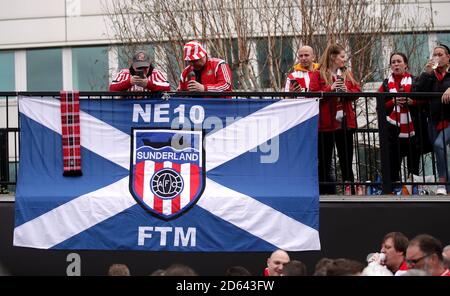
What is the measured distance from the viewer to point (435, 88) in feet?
33.0

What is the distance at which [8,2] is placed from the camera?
2439 cm

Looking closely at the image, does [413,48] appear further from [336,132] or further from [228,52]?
[336,132]

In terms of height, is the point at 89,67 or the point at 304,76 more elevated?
the point at 89,67

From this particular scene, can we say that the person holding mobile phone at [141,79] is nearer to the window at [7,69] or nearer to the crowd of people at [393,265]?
the crowd of people at [393,265]

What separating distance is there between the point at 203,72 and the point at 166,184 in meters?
1.64

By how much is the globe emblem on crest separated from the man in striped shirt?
1.19 m

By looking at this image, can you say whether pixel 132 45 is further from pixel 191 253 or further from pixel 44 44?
pixel 191 253

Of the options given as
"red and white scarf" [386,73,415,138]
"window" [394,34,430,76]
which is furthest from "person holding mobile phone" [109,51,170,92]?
"window" [394,34,430,76]

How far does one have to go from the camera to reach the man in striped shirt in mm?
9789

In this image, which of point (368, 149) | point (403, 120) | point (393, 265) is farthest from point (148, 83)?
point (393, 265)

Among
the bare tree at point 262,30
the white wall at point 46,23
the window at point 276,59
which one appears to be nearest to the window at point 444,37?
the bare tree at point 262,30

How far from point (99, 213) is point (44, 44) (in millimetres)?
16217

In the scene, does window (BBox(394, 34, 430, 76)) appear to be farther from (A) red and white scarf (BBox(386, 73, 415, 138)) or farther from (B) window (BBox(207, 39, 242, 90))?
(A) red and white scarf (BBox(386, 73, 415, 138))
